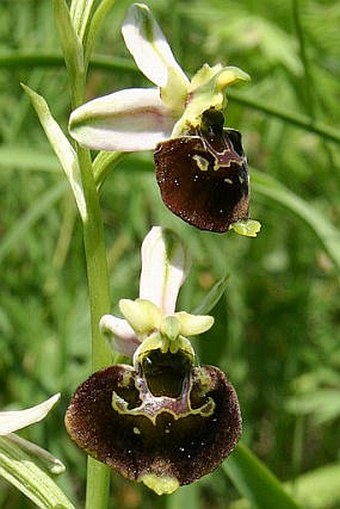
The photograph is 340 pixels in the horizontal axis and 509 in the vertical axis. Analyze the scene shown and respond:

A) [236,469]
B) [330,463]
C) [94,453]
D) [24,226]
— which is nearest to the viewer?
[94,453]

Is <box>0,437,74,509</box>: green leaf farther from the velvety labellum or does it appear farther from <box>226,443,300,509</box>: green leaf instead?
the velvety labellum

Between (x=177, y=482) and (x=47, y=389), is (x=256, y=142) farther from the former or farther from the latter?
(x=177, y=482)

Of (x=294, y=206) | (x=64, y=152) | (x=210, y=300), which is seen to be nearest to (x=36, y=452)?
(x=210, y=300)

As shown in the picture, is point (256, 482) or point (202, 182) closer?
point (202, 182)

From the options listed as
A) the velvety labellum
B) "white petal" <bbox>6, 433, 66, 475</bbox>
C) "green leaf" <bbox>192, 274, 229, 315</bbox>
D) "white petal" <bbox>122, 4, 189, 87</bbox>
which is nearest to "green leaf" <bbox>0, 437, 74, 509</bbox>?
"white petal" <bbox>6, 433, 66, 475</bbox>

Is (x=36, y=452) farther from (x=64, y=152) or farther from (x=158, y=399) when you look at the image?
(x=64, y=152)

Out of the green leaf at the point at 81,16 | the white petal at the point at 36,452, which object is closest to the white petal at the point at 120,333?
the white petal at the point at 36,452

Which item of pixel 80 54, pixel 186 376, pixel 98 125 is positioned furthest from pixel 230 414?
pixel 80 54

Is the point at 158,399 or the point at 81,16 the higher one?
the point at 81,16
